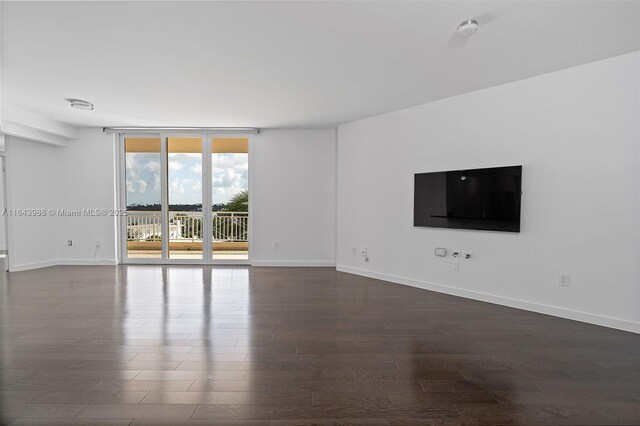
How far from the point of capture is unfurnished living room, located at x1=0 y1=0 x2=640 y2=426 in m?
2.11

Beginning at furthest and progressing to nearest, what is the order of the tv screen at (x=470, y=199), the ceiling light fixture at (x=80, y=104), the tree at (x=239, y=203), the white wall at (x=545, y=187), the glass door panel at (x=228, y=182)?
the tree at (x=239, y=203)
the glass door panel at (x=228, y=182)
the ceiling light fixture at (x=80, y=104)
the tv screen at (x=470, y=199)
the white wall at (x=545, y=187)

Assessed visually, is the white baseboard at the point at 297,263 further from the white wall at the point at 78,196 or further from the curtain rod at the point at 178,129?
the white wall at the point at 78,196

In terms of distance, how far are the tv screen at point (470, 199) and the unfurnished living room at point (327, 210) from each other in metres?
0.03

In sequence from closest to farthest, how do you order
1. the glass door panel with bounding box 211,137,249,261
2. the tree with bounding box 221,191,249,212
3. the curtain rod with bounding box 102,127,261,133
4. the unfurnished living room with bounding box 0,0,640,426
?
the unfurnished living room with bounding box 0,0,640,426
the curtain rod with bounding box 102,127,261,133
the glass door panel with bounding box 211,137,249,261
the tree with bounding box 221,191,249,212

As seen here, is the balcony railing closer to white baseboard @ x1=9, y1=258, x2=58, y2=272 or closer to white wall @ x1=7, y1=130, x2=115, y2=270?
white wall @ x1=7, y1=130, x2=115, y2=270

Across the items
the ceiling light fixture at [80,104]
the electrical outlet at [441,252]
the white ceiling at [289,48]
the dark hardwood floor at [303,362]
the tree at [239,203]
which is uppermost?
the white ceiling at [289,48]

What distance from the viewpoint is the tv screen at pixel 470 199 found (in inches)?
146

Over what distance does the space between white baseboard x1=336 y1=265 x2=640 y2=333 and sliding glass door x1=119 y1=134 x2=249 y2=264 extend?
3.18 m

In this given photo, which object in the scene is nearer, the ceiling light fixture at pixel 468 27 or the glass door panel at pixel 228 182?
the ceiling light fixture at pixel 468 27

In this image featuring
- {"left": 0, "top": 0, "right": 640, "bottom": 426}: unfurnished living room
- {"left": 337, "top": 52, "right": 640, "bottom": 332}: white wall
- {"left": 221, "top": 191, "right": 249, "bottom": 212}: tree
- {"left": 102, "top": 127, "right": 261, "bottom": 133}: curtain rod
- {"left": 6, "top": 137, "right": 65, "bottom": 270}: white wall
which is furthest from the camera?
{"left": 221, "top": 191, "right": 249, "bottom": 212}: tree

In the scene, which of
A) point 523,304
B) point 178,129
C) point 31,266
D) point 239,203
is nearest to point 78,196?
Result: point 31,266

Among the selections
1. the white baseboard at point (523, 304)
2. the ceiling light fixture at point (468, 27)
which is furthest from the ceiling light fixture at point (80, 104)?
the white baseboard at point (523, 304)

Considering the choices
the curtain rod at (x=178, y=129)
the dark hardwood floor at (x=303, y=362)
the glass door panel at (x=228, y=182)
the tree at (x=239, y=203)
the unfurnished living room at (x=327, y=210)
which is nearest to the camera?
the dark hardwood floor at (x=303, y=362)

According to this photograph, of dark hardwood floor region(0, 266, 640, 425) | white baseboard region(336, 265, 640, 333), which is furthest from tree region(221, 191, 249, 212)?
white baseboard region(336, 265, 640, 333)
